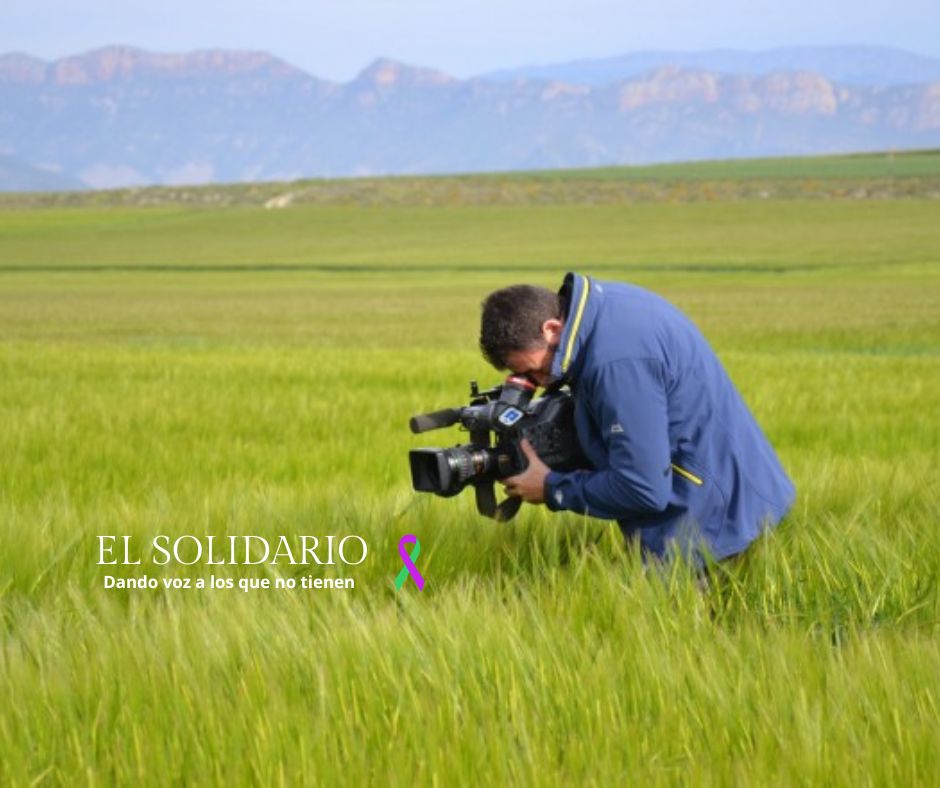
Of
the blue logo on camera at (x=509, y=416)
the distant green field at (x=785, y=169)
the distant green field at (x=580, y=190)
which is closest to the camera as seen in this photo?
the blue logo on camera at (x=509, y=416)

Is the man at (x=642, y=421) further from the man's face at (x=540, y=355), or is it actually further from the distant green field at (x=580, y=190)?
the distant green field at (x=580, y=190)

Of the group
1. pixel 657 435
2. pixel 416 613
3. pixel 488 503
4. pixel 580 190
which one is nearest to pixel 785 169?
pixel 580 190

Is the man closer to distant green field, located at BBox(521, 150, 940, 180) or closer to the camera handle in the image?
the camera handle

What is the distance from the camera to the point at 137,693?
2.86 m

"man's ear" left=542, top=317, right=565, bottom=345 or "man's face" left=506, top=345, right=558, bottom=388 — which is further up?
"man's ear" left=542, top=317, right=565, bottom=345

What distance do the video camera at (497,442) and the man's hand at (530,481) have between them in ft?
0.06

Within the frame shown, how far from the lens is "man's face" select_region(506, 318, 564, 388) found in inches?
159

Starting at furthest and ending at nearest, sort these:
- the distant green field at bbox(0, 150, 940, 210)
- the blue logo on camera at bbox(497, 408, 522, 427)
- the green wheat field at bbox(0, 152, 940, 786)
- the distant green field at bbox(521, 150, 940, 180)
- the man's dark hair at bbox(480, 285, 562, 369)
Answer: the distant green field at bbox(521, 150, 940, 180)
the distant green field at bbox(0, 150, 940, 210)
the blue logo on camera at bbox(497, 408, 522, 427)
the man's dark hair at bbox(480, 285, 562, 369)
the green wheat field at bbox(0, 152, 940, 786)

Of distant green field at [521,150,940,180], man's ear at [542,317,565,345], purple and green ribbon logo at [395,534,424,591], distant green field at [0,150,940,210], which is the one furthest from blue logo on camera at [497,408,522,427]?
distant green field at [521,150,940,180]

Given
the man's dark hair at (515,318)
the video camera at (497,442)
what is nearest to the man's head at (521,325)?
the man's dark hair at (515,318)

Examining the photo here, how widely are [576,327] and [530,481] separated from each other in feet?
1.65

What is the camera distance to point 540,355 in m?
4.07

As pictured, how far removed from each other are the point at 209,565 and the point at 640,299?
5.01 feet

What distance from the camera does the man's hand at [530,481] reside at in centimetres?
426
